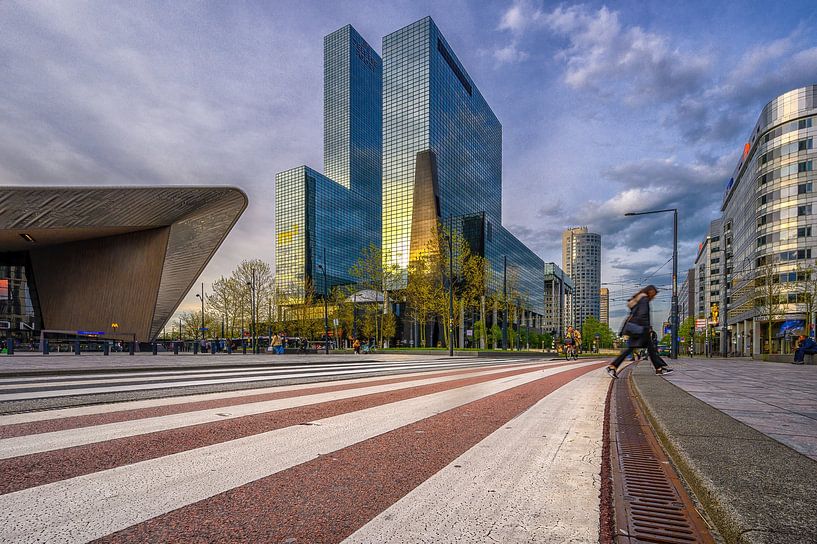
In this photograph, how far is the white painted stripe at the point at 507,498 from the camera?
1.88 metres

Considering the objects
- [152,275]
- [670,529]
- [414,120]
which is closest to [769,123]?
[414,120]

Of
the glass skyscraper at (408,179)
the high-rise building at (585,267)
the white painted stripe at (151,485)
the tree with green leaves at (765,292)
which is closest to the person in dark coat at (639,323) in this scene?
the white painted stripe at (151,485)

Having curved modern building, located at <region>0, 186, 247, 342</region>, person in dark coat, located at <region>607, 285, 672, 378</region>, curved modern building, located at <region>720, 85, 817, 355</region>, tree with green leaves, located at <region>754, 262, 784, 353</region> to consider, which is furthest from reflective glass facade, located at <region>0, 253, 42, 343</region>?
curved modern building, located at <region>720, 85, 817, 355</region>

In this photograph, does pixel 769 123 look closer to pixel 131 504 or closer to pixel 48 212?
pixel 131 504

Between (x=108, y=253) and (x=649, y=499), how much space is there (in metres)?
60.2

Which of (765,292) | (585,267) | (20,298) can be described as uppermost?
(585,267)

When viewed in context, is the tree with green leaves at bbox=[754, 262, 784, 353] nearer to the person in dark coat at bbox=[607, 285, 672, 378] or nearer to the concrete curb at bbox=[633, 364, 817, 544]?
the person in dark coat at bbox=[607, 285, 672, 378]

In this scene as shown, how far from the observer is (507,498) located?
2340 mm

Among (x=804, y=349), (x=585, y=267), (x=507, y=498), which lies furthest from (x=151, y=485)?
(x=585, y=267)

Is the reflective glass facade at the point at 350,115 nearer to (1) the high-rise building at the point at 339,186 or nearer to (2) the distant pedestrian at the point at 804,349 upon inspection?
(1) the high-rise building at the point at 339,186

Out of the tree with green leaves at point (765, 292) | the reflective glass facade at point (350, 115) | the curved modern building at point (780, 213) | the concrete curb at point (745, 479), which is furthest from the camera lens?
the reflective glass facade at point (350, 115)

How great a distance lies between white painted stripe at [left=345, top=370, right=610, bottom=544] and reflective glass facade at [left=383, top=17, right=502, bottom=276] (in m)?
83.2

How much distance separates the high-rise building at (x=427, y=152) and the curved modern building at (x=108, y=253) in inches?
1595

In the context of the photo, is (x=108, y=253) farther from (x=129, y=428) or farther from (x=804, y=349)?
(x=804, y=349)
